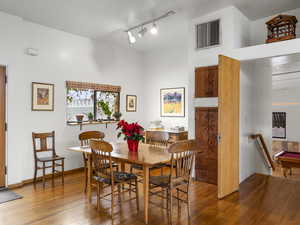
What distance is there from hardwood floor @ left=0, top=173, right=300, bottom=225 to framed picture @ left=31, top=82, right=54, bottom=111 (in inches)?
59.1

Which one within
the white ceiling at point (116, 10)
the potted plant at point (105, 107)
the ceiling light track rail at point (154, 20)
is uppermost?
the white ceiling at point (116, 10)

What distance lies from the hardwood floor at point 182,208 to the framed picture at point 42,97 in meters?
1.50

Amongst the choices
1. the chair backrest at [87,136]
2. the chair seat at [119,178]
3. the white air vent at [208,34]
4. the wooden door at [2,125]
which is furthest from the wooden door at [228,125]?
the wooden door at [2,125]

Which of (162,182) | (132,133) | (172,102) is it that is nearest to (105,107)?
(172,102)

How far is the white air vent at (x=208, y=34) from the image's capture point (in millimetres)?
4098

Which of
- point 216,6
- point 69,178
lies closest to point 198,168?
point 69,178

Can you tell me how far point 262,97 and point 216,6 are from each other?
6.74ft

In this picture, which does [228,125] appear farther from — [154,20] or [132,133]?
[154,20]

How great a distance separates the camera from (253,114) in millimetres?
4707

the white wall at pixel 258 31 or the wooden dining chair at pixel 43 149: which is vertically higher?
the white wall at pixel 258 31

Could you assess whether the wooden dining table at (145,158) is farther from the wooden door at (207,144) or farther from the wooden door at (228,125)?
the wooden door at (207,144)

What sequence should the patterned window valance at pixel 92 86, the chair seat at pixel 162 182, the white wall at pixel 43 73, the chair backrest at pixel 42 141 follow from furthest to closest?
1. the patterned window valance at pixel 92 86
2. the chair backrest at pixel 42 141
3. the white wall at pixel 43 73
4. the chair seat at pixel 162 182

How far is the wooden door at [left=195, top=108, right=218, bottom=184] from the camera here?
4.09 metres

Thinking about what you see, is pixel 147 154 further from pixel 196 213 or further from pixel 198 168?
pixel 198 168
